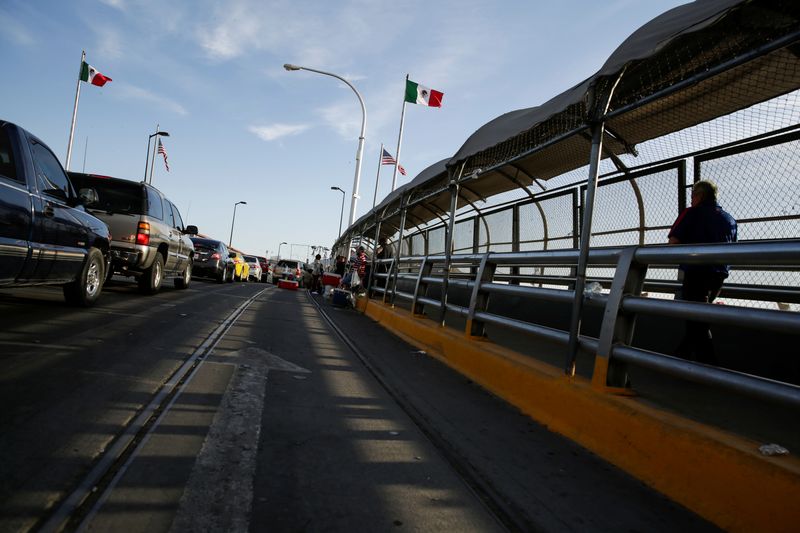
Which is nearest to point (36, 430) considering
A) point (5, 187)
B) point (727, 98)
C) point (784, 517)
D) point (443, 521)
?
point (443, 521)

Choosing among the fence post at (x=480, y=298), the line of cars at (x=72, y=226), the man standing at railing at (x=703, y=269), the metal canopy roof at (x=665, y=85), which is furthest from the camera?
the fence post at (x=480, y=298)

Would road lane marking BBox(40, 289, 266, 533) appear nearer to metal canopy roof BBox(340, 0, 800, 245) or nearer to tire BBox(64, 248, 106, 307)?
tire BBox(64, 248, 106, 307)

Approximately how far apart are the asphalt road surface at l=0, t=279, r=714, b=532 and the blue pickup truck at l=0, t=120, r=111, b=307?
28.6 inches

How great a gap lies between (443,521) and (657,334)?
14.6 ft

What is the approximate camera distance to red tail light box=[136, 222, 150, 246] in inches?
392

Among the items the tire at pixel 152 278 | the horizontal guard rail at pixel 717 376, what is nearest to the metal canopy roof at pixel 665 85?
the horizontal guard rail at pixel 717 376

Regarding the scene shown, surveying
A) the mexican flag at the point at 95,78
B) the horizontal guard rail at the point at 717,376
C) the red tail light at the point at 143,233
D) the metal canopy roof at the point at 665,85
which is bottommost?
the horizontal guard rail at the point at 717,376

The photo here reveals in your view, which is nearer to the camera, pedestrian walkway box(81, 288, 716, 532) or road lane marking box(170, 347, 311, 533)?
road lane marking box(170, 347, 311, 533)

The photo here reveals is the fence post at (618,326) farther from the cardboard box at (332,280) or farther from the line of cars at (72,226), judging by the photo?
the cardboard box at (332,280)

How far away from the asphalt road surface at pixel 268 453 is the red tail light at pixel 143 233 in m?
4.55

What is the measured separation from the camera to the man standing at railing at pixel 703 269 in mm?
4742

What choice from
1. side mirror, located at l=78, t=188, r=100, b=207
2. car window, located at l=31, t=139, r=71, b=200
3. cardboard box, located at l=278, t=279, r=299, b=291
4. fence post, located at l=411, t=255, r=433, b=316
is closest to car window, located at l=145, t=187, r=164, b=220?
side mirror, located at l=78, t=188, r=100, b=207

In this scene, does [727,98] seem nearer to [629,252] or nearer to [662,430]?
[629,252]

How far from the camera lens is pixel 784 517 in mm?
2246
